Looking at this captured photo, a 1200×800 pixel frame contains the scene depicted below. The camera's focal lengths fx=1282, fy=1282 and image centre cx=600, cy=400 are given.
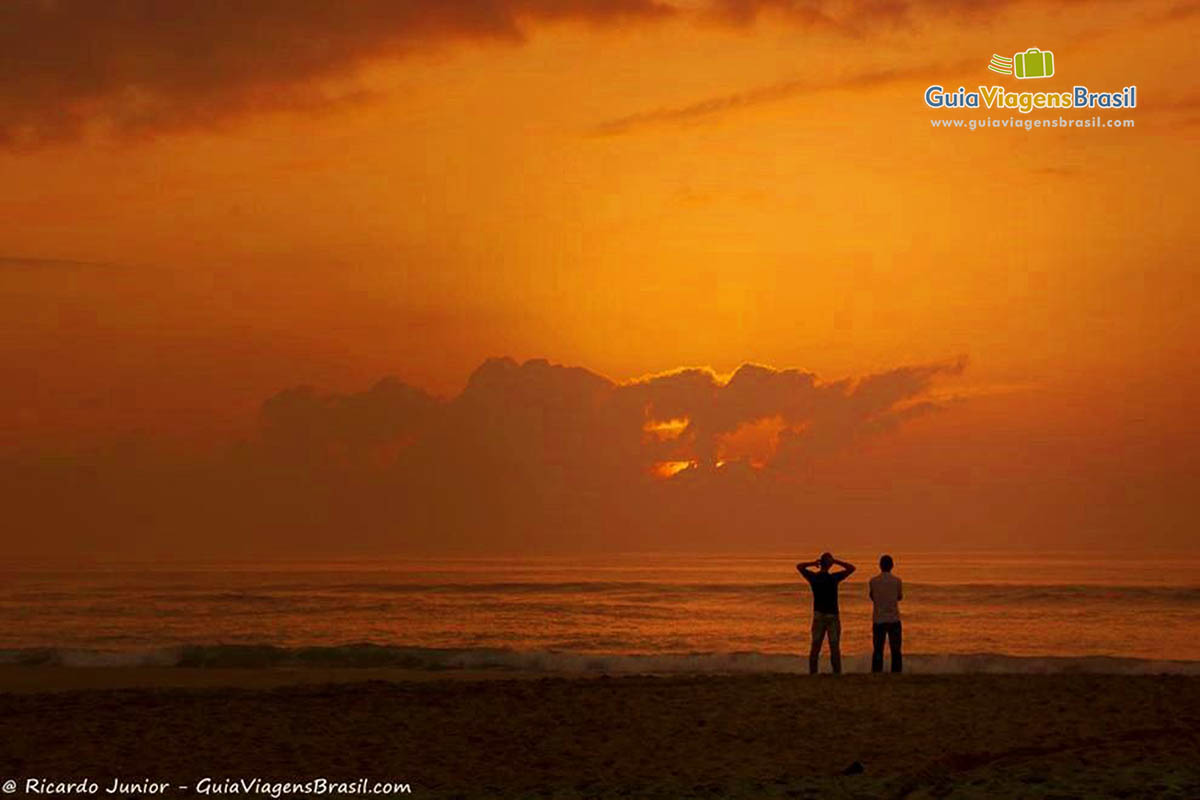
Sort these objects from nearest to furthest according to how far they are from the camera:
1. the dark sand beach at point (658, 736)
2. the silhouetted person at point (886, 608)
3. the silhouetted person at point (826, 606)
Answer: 1. the dark sand beach at point (658, 736)
2. the silhouetted person at point (886, 608)
3. the silhouetted person at point (826, 606)

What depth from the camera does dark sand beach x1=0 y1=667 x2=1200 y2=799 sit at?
527 inches

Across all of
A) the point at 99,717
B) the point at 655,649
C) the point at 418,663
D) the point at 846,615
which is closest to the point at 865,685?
the point at 99,717

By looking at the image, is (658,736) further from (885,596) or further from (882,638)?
(882,638)

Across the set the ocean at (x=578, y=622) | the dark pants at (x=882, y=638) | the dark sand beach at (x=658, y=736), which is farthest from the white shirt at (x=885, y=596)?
the ocean at (x=578, y=622)

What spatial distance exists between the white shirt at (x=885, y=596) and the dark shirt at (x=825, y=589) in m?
0.56

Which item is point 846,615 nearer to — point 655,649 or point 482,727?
point 655,649

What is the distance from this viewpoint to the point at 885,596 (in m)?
21.4

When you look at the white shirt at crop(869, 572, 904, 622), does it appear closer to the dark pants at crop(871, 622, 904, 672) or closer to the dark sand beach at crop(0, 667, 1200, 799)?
the dark pants at crop(871, 622, 904, 672)

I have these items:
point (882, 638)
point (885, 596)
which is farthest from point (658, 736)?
point (882, 638)

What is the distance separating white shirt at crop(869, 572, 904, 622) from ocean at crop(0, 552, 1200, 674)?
913 centimetres

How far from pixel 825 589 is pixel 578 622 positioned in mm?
26634

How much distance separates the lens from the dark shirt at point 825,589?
70.4 feet

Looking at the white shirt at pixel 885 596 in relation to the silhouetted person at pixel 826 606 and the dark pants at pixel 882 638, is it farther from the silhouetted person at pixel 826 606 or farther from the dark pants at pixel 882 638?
the silhouetted person at pixel 826 606

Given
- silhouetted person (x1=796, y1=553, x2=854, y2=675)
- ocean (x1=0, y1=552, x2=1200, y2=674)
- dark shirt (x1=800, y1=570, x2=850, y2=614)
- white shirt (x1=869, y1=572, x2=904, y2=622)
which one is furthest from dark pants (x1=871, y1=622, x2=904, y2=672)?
ocean (x1=0, y1=552, x2=1200, y2=674)
